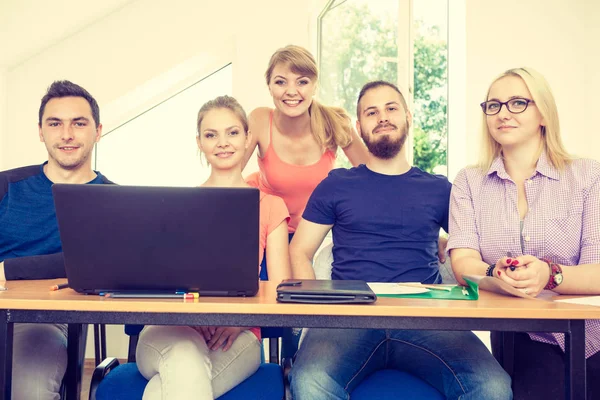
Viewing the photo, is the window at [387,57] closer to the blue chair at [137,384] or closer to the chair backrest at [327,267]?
the chair backrest at [327,267]

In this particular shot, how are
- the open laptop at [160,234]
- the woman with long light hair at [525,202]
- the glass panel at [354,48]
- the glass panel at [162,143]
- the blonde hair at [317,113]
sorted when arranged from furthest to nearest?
the glass panel at [162,143] → the glass panel at [354,48] → the blonde hair at [317,113] → the woman with long light hair at [525,202] → the open laptop at [160,234]

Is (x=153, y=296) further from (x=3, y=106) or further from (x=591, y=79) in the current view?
(x=3, y=106)

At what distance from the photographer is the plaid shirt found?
1871mm

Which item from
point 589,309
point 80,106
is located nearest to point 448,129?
point 80,106

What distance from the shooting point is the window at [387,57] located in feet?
14.9

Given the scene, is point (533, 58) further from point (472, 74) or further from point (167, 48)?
point (167, 48)

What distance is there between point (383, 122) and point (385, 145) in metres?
0.10

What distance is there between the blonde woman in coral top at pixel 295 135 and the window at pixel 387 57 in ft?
5.71

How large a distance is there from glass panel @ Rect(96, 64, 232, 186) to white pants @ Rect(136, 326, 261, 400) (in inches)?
167

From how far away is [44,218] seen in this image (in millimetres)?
2100

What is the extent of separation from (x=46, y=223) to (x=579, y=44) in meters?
3.09

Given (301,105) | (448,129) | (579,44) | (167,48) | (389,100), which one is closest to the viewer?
(389,100)

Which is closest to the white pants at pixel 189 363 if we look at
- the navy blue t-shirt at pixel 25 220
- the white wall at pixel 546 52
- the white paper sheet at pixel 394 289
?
the white paper sheet at pixel 394 289

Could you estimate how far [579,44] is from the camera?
3547 millimetres
